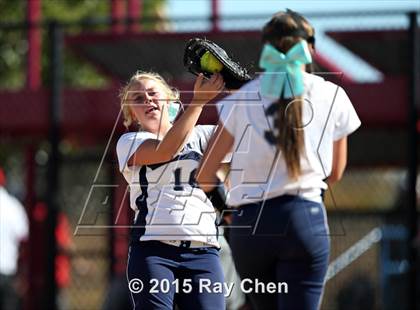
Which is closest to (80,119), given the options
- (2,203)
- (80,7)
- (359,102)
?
(2,203)

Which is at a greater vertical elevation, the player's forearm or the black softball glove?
the black softball glove

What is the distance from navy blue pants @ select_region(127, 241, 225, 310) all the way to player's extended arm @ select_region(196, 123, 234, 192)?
0.34m

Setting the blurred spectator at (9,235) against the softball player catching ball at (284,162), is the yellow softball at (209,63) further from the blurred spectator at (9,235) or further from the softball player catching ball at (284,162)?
the blurred spectator at (9,235)

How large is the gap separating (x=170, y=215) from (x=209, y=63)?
0.71m

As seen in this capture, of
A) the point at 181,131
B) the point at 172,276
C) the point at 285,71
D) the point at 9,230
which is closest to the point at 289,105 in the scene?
the point at 285,71

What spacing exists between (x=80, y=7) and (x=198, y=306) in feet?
52.4

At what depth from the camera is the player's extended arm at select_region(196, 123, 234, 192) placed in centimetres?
523

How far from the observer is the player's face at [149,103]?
548 cm

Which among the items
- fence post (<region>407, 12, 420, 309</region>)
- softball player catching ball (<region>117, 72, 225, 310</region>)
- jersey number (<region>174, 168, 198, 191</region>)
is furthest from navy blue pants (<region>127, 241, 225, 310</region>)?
fence post (<region>407, 12, 420, 309</region>)

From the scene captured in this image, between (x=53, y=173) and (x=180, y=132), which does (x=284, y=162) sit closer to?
(x=180, y=132)

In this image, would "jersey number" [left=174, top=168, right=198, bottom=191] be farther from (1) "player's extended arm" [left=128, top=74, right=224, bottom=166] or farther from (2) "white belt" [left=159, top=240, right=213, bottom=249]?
(2) "white belt" [left=159, top=240, right=213, bottom=249]

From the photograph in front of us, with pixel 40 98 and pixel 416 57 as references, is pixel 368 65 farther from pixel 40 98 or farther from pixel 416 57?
pixel 40 98

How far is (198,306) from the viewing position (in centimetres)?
527

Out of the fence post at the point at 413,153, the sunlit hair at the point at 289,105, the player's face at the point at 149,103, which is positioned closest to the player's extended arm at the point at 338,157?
the sunlit hair at the point at 289,105
